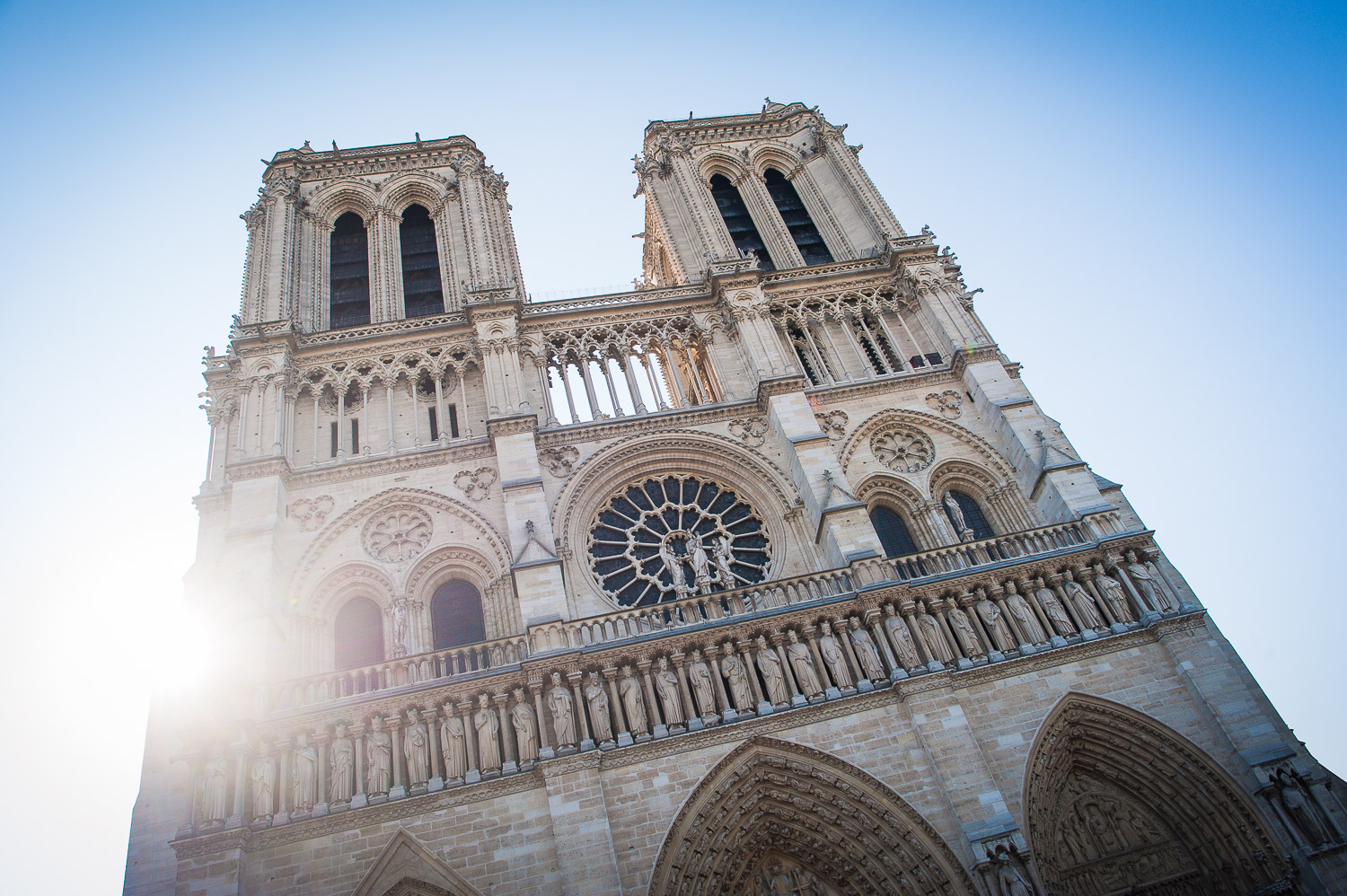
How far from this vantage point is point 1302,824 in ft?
38.3

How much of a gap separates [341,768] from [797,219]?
17.1m

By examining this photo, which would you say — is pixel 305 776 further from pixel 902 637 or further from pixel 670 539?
pixel 902 637

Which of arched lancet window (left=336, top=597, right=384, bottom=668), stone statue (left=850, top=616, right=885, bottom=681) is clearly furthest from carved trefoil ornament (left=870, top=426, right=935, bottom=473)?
arched lancet window (left=336, top=597, right=384, bottom=668)

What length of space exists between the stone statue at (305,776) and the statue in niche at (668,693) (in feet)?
15.0

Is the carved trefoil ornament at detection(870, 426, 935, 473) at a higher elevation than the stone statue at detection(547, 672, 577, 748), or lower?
higher

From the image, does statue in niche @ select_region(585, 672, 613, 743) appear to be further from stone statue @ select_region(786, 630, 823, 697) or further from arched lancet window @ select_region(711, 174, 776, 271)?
arched lancet window @ select_region(711, 174, 776, 271)

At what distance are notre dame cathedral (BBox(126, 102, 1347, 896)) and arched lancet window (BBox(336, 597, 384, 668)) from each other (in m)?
0.05

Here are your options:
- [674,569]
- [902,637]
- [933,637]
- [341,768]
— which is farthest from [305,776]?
[933,637]

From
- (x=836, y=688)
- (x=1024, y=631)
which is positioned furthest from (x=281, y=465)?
(x=1024, y=631)

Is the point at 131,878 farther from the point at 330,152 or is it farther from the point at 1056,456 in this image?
the point at 330,152

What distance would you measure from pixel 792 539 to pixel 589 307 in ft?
22.1

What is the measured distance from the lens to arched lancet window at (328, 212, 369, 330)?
20.4 metres

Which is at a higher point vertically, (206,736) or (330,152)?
(330,152)

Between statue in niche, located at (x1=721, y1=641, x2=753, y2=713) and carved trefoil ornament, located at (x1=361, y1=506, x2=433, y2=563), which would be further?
carved trefoil ornament, located at (x1=361, y1=506, x2=433, y2=563)
